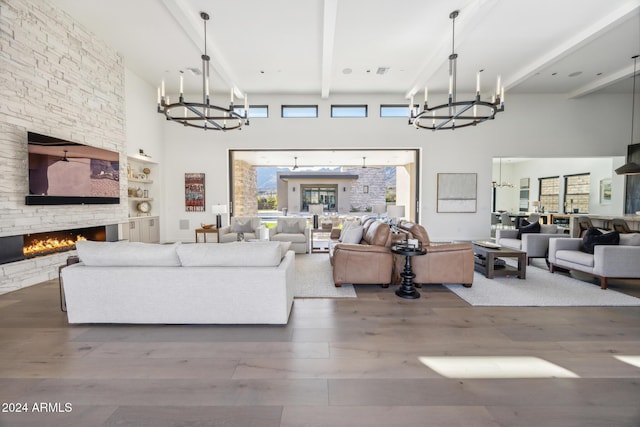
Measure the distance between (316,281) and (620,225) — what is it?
22.1 ft

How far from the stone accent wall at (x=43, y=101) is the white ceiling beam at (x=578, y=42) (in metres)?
8.65

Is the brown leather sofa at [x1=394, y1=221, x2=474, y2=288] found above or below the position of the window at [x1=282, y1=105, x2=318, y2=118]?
below

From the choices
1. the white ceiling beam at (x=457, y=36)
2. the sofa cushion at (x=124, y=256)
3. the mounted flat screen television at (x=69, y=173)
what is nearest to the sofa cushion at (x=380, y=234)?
the sofa cushion at (x=124, y=256)

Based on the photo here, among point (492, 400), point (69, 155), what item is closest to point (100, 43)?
point (69, 155)

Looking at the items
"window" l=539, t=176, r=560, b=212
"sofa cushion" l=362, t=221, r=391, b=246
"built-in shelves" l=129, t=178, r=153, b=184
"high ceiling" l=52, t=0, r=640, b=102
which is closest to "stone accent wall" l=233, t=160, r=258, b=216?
→ "built-in shelves" l=129, t=178, r=153, b=184

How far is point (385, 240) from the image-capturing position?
12.9 feet

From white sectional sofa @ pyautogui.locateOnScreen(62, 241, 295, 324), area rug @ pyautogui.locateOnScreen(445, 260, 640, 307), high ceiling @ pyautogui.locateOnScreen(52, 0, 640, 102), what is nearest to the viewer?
white sectional sofa @ pyautogui.locateOnScreen(62, 241, 295, 324)

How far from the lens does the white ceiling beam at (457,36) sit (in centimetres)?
402

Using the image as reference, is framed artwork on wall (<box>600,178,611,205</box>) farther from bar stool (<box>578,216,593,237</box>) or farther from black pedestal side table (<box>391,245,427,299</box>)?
black pedestal side table (<box>391,245,427,299</box>)

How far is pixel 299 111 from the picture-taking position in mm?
7676

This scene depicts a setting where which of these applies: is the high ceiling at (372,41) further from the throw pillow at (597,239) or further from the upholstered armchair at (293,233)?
the upholstered armchair at (293,233)

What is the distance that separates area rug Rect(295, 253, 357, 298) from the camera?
3604 millimetres

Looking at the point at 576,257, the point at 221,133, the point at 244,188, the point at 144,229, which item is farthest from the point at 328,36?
the point at 244,188

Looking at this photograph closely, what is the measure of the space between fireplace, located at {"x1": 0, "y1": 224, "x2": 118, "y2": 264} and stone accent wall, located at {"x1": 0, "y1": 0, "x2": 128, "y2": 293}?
4.1 inches
